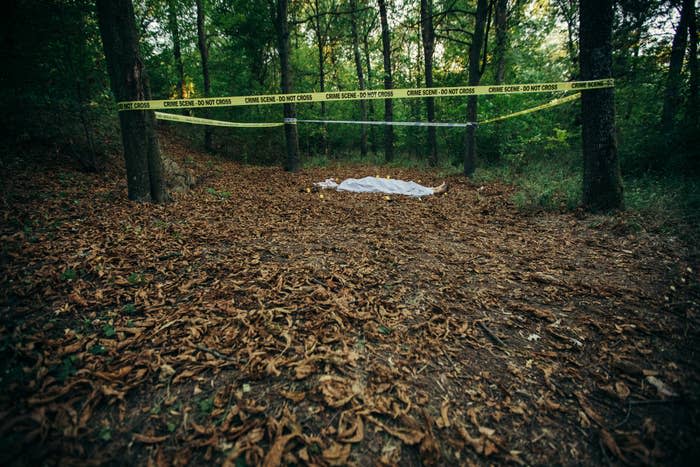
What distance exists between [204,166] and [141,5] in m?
11.2

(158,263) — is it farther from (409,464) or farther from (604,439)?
(604,439)

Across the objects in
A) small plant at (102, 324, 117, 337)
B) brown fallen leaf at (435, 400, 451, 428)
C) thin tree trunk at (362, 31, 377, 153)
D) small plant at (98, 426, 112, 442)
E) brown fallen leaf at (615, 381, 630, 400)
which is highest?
thin tree trunk at (362, 31, 377, 153)

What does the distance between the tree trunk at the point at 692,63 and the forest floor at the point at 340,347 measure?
16.1 feet

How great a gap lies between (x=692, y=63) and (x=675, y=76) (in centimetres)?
39

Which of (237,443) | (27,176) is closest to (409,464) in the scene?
(237,443)

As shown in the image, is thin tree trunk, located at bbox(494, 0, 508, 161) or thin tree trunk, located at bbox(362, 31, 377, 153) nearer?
thin tree trunk, located at bbox(494, 0, 508, 161)

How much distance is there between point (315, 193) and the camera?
785 cm

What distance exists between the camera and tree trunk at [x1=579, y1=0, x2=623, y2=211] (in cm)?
486

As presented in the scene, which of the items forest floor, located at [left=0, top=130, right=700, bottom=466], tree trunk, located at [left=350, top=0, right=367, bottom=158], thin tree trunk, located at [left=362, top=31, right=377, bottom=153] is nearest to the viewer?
forest floor, located at [left=0, top=130, right=700, bottom=466]

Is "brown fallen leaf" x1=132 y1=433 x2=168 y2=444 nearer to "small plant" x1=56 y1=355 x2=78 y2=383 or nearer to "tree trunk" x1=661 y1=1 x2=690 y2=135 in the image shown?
"small plant" x1=56 y1=355 x2=78 y2=383

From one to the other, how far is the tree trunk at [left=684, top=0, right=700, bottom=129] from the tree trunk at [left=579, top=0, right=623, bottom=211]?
362 centimetres

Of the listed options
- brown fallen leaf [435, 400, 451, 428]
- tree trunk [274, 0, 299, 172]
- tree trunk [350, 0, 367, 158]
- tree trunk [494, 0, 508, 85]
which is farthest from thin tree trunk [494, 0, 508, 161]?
brown fallen leaf [435, 400, 451, 428]

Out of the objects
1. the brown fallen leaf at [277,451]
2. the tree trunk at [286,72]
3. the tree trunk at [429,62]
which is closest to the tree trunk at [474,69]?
the tree trunk at [429,62]

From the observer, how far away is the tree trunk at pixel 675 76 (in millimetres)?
7236
